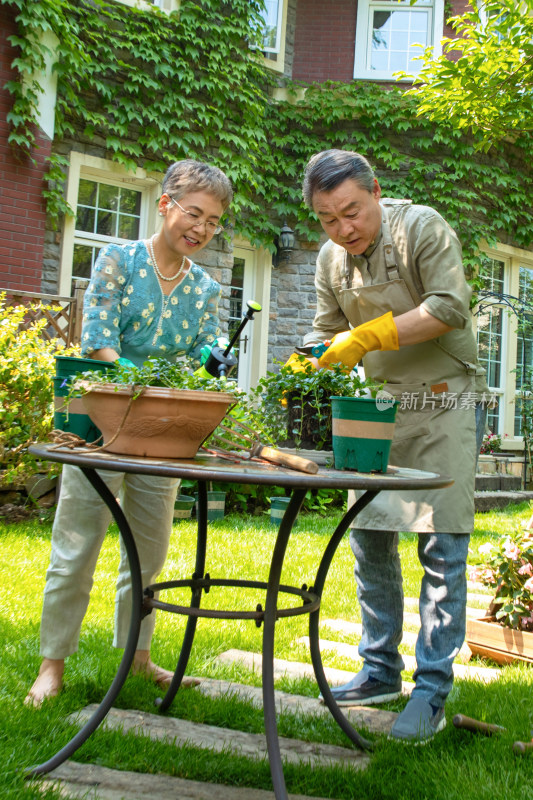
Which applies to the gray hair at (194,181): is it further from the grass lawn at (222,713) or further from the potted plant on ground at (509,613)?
the potted plant on ground at (509,613)

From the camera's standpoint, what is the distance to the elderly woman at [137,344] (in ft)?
6.97

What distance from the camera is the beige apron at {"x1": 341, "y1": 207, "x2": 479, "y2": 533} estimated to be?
85.9 inches

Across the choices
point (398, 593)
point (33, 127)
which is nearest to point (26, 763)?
point (398, 593)

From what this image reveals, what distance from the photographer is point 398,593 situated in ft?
7.84

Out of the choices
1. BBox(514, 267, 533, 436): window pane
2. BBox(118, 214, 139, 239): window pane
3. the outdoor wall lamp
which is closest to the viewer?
BBox(118, 214, 139, 239): window pane

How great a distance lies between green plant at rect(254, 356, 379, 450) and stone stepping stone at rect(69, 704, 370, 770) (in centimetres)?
81

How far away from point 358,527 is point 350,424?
2.61ft

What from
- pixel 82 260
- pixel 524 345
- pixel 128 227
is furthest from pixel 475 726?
pixel 524 345

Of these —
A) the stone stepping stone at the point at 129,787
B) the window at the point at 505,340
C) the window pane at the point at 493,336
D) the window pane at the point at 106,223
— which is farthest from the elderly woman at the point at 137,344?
the window pane at the point at 493,336

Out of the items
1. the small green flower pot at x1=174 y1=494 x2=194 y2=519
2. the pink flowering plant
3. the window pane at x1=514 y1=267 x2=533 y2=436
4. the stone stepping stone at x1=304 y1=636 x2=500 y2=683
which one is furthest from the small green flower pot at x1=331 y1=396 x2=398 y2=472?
the window pane at x1=514 y1=267 x2=533 y2=436

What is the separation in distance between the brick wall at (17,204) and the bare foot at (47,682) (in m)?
5.01

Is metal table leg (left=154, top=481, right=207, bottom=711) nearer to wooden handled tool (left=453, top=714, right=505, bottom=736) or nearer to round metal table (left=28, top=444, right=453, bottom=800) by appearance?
round metal table (left=28, top=444, right=453, bottom=800)

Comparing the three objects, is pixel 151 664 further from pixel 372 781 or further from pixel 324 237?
pixel 324 237

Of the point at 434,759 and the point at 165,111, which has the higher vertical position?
the point at 165,111
